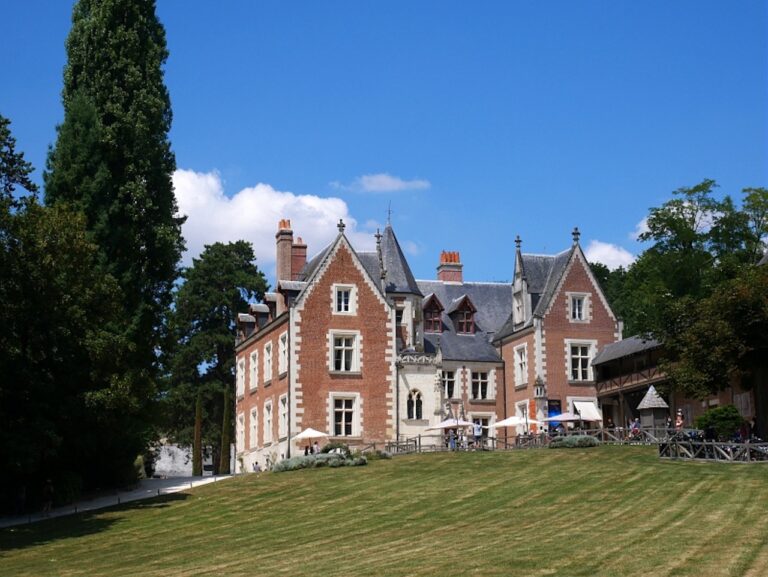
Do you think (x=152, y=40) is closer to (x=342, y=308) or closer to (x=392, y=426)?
(x=342, y=308)

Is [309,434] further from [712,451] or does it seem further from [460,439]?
[712,451]

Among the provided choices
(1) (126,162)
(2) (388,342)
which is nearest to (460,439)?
(2) (388,342)

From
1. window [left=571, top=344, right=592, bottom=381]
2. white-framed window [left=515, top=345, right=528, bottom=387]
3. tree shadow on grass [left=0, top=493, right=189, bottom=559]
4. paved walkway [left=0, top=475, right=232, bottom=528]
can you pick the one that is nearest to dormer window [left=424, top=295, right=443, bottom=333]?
white-framed window [left=515, top=345, right=528, bottom=387]

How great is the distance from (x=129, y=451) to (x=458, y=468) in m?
12.3

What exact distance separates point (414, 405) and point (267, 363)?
760 cm

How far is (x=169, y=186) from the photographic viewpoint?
4050 centimetres

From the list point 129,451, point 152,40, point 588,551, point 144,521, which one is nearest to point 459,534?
point 588,551

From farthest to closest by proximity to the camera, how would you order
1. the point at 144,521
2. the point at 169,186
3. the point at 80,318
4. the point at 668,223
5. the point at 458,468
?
1. the point at 668,223
2. the point at 169,186
3. the point at 458,468
4. the point at 80,318
5. the point at 144,521

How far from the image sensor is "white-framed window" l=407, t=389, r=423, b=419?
51.3 metres

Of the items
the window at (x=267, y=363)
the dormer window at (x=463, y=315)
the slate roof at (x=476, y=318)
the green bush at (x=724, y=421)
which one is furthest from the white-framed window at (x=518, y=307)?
the green bush at (x=724, y=421)

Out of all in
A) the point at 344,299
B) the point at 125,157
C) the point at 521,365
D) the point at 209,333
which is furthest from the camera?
the point at 209,333

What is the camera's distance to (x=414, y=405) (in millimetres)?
51406

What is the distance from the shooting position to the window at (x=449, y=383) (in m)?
55.1

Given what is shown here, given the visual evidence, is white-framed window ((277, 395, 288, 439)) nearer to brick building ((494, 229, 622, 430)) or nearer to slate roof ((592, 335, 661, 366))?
brick building ((494, 229, 622, 430))
